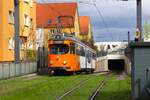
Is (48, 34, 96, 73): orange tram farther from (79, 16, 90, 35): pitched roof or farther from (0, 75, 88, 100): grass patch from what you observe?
(79, 16, 90, 35): pitched roof

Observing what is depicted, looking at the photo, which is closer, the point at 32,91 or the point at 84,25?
the point at 32,91

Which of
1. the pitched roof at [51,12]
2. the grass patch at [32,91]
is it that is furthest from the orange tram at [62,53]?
the pitched roof at [51,12]

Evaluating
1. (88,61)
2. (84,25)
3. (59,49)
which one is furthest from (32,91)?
(84,25)

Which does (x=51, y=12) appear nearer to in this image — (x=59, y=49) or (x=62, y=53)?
(x=59, y=49)

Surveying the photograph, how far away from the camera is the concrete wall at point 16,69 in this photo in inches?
1503

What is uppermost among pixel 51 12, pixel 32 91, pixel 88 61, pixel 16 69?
pixel 51 12

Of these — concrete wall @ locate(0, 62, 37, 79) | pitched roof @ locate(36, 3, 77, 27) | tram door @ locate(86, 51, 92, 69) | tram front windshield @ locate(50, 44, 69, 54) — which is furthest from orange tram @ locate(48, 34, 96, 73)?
pitched roof @ locate(36, 3, 77, 27)

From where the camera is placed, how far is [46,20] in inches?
4124

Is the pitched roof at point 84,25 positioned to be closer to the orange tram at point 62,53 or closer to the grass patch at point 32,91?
the orange tram at point 62,53

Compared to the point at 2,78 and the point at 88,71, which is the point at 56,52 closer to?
the point at 2,78

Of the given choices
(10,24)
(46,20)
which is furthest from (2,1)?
(46,20)

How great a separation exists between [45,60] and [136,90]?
1489 inches

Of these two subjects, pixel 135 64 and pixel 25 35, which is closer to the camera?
pixel 135 64

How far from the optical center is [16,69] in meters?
42.4
